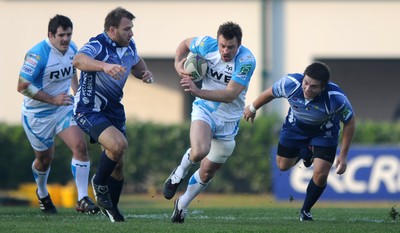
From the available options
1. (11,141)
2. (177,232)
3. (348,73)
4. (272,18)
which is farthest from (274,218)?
(348,73)

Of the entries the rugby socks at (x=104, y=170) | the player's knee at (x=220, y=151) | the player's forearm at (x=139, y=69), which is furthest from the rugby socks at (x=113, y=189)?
the player's forearm at (x=139, y=69)

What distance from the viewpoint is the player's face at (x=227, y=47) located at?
12.0 meters

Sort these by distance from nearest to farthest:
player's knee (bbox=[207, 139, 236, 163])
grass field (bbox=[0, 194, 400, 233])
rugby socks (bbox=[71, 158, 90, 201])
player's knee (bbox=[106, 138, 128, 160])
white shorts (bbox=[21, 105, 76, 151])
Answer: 1. grass field (bbox=[0, 194, 400, 233])
2. player's knee (bbox=[106, 138, 128, 160])
3. player's knee (bbox=[207, 139, 236, 163])
4. rugby socks (bbox=[71, 158, 90, 201])
5. white shorts (bbox=[21, 105, 76, 151])

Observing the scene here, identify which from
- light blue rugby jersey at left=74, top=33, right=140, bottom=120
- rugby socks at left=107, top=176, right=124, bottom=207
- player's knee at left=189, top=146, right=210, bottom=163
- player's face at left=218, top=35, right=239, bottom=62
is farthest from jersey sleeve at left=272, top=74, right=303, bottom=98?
rugby socks at left=107, top=176, right=124, bottom=207

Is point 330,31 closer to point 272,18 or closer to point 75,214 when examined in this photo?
point 272,18

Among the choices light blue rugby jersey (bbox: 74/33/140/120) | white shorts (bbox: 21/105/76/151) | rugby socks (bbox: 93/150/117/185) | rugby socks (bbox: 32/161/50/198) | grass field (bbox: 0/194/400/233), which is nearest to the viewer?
grass field (bbox: 0/194/400/233)

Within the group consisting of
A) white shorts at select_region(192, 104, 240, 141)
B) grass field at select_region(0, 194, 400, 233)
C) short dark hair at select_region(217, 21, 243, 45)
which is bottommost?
grass field at select_region(0, 194, 400, 233)

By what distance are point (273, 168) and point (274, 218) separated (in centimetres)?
1100

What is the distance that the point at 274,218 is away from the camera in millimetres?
13453

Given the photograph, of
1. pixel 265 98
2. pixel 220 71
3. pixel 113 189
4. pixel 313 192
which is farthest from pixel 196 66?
pixel 313 192

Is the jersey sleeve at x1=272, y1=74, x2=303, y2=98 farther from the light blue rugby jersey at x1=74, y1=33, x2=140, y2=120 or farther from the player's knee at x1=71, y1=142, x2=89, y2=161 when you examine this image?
the player's knee at x1=71, y1=142, x2=89, y2=161

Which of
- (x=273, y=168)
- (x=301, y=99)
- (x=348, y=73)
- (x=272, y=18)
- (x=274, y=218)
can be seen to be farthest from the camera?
(x=348, y=73)

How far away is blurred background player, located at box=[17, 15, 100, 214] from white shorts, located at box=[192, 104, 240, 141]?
1711 millimetres

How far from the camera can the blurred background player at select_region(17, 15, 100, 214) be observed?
13484mm
